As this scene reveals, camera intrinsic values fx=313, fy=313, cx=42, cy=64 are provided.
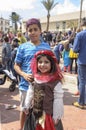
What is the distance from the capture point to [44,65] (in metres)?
3.40

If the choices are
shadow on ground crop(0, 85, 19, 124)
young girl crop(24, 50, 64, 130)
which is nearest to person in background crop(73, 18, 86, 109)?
shadow on ground crop(0, 85, 19, 124)

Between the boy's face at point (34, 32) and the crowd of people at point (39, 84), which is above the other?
the boy's face at point (34, 32)

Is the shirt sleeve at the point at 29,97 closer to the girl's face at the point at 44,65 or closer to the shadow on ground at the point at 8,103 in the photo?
the girl's face at the point at 44,65

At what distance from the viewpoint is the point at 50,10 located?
54906 millimetres

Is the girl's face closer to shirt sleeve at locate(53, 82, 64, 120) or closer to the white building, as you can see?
shirt sleeve at locate(53, 82, 64, 120)

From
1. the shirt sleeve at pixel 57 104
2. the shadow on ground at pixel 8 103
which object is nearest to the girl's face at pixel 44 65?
the shirt sleeve at pixel 57 104

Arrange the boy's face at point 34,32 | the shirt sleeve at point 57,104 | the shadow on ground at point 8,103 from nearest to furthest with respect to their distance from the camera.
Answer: the shirt sleeve at point 57,104 → the boy's face at point 34,32 → the shadow on ground at point 8,103

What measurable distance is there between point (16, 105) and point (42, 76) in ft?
10.4

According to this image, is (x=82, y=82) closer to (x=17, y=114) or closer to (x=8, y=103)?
(x=17, y=114)

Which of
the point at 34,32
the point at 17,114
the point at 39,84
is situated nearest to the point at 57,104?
the point at 39,84

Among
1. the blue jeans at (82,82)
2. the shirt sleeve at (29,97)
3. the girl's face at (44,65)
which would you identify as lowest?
the blue jeans at (82,82)

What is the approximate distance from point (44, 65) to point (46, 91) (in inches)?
11.1

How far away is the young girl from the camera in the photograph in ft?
11.0

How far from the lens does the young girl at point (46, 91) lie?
3.36m
